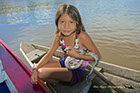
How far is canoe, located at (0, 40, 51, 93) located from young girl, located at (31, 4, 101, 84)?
14cm

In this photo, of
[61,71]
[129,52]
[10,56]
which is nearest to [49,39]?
[10,56]

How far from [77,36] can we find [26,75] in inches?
48.7

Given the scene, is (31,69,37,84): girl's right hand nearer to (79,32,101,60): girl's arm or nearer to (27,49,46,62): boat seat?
(79,32,101,60): girl's arm

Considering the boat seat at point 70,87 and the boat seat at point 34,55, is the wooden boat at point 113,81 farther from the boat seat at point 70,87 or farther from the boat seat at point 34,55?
the boat seat at point 34,55

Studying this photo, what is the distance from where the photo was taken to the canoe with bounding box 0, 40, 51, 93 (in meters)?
1.64

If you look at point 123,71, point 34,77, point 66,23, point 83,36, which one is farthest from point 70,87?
point 123,71

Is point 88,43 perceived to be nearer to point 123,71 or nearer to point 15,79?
point 123,71

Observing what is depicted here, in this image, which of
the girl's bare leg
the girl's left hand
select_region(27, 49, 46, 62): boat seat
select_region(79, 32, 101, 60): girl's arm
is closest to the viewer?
the girl's left hand

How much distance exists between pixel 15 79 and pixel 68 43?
1177mm

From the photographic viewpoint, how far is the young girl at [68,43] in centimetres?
166

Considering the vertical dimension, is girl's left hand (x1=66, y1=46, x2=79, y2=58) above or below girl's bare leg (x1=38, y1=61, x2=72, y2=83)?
above

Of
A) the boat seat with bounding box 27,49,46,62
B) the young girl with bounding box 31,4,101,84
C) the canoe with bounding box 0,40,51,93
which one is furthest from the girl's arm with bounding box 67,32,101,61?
the boat seat with bounding box 27,49,46,62

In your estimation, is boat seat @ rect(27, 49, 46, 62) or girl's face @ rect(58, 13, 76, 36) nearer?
girl's face @ rect(58, 13, 76, 36)

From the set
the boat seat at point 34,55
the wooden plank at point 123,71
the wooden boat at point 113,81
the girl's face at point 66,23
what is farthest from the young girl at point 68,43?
the boat seat at point 34,55
